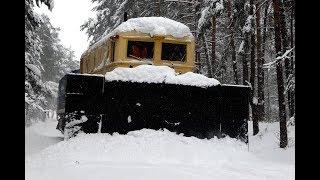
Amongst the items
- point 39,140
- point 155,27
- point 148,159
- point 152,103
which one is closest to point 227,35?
point 155,27

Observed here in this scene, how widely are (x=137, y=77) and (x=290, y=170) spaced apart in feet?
12.8

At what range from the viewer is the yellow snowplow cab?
38.2ft

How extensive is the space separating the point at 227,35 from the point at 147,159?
1336 centimetres

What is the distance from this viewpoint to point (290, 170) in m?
8.28

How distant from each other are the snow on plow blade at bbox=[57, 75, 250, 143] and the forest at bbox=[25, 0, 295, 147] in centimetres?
211

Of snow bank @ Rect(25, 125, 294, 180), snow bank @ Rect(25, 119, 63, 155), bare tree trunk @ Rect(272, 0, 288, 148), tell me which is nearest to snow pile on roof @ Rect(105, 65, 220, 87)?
snow bank @ Rect(25, 125, 294, 180)

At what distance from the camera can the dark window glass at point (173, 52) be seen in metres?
12.0

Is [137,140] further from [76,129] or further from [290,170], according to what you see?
[290,170]

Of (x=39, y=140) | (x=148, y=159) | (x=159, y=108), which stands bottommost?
(x=39, y=140)

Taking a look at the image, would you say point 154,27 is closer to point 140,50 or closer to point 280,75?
point 140,50

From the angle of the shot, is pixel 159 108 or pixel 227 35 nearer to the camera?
pixel 159 108

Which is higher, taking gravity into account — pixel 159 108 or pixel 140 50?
pixel 140 50

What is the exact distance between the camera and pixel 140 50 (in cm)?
1190

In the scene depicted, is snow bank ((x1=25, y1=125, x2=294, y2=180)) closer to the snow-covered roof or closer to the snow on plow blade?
the snow on plow blade
